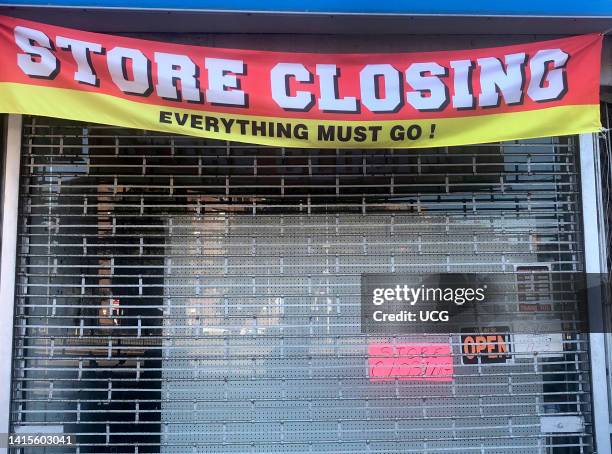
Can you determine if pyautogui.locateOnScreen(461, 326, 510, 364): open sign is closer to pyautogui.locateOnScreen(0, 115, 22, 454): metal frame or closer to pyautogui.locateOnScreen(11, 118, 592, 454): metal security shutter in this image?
pyautogui.locateOnScreen(11, 118, 592, 454): metal security shutter

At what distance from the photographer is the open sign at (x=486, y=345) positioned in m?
5.54

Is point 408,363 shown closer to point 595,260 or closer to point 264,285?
point 264,285

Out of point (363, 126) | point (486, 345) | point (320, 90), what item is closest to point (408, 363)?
point (486, 345)

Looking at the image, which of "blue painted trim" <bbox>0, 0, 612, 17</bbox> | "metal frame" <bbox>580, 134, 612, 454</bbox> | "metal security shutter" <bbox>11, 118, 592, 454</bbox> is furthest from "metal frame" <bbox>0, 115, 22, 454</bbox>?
"metal frame" <bbox>580, 134, 612, 454</bbox>

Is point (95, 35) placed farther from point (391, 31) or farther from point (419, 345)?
point (419, 345)

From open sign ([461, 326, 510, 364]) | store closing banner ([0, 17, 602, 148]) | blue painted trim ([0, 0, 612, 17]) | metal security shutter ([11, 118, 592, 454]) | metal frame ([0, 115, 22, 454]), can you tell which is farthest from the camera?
open sign ([461, 326, 510, 364])

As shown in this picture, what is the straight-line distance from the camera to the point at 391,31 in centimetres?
545

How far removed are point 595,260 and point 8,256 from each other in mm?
4715

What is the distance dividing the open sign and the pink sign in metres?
0.16

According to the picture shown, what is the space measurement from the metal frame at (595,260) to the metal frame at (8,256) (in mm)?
4602

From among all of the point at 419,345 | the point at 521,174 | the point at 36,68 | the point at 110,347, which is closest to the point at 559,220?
the point at 521,174

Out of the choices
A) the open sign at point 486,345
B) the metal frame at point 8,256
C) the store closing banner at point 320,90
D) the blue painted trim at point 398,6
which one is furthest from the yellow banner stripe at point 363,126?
the open sign at point 486,345

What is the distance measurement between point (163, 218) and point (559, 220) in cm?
328

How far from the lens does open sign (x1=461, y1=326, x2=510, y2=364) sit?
5543mm
